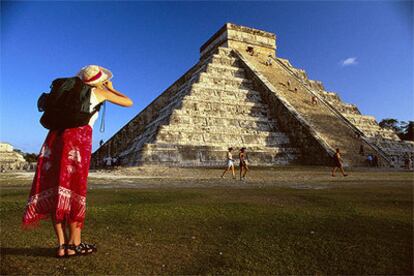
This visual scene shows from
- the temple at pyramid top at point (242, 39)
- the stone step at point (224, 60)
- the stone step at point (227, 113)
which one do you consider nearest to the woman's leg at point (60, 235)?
the stone step at point (227, 113)

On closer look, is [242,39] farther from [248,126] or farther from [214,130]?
[214,130]

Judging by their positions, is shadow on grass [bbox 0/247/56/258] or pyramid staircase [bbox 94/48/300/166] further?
pyramid staircase [bbox 94/48/300/166]

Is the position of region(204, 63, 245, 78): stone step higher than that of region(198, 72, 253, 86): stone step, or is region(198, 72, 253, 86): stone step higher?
region(204, 63, 245, 78): stone step

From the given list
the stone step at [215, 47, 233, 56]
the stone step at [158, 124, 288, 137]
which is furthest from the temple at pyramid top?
the stone step at [158, 124, 288, 137]

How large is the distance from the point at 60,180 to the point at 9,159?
29527 mm

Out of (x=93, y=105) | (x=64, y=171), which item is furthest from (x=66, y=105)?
(x=64, y=171)

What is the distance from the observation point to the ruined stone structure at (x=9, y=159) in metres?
27.3

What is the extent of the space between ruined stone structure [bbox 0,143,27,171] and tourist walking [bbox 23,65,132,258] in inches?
1068

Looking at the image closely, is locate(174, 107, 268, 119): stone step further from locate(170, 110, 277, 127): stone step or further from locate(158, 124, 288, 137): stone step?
locate(158, 124, 288, 137): stone step

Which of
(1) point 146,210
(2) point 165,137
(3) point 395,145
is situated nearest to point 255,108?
(2) point 165,137

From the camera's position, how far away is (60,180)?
3.19 metres

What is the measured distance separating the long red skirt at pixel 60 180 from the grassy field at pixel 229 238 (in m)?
0.44

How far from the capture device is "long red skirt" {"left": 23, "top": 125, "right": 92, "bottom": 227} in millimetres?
3191

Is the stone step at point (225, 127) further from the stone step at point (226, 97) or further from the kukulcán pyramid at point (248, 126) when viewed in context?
the stone step at point (226, 97)
